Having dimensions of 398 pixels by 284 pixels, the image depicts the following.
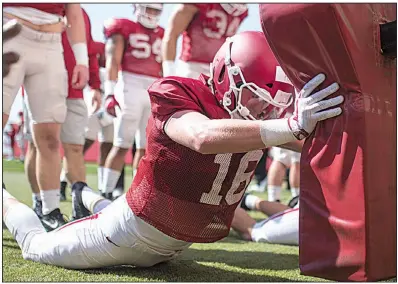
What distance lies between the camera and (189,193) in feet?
5.96

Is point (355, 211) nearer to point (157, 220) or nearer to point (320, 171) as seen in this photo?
point (320, 171)

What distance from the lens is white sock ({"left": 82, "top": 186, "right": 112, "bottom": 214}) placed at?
2613 millimetres

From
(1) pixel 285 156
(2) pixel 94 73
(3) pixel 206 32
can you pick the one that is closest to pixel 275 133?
(3) pixel 206 32

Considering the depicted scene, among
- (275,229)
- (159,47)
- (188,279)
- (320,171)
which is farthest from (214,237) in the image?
(159,47)

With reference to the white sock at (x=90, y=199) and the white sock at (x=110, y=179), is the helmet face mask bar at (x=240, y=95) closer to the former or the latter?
the white sock at (x=90, y=199)

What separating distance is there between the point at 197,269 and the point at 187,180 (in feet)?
1.75

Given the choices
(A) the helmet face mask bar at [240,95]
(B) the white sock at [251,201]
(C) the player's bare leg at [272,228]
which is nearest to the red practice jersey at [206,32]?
(B) the white sock at [251,201]

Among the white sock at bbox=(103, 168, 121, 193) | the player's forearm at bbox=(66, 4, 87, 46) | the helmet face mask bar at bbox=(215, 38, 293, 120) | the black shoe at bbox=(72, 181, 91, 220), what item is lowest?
the white sock at bbox=(103, 168, 121, 193)

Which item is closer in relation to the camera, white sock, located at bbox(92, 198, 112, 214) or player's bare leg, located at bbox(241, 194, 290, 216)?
white sock, located at bbox(92, 198, 112, 214)

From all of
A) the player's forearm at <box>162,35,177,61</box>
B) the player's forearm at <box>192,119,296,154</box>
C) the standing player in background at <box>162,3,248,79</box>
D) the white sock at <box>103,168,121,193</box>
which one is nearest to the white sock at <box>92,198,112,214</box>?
the player's forearm at <box>192,119,296,154</box>

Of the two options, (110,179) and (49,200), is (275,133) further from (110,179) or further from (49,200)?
(110,179)

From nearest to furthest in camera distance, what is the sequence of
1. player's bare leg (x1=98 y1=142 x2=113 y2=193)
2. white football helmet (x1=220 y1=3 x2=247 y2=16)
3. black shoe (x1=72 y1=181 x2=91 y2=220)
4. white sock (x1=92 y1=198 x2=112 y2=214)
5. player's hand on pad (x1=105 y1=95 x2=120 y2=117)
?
white sock (x1=92 y1=198 x2=112 y2=214)
black shoe (x1=72 y1=181 x2=91 y2=220)
white football helmet (x1=220 y1=3 x2=247 y2=16)
player's hand on pad (x1=105 y1=95 x2=120 y2=117)
player's bare leg (x1=98 y1=142 x2=113 y2=193)

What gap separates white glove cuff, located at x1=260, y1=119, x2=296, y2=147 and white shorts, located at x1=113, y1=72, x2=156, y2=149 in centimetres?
281

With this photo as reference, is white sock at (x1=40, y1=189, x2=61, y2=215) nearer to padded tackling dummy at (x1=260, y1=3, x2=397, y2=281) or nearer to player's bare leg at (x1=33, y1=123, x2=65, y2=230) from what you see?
player's bare leg at (x1=33, y1=123, x2=65, y2=230)
